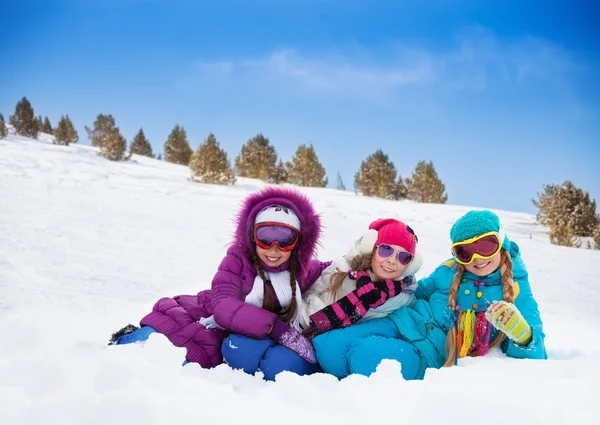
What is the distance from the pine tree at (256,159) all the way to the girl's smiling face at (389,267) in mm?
21836

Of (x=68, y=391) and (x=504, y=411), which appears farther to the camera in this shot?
(x=68, y=391)

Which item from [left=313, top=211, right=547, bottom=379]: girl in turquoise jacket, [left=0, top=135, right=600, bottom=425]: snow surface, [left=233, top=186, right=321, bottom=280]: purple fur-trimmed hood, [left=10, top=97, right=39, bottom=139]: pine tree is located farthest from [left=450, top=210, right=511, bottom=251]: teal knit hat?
[left=10, top=97, right=39, bottom=139]: pine tree

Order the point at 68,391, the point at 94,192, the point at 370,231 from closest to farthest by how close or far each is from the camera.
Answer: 1. the point at 68,391
2. the point at 370,231
3. the point at 94,192

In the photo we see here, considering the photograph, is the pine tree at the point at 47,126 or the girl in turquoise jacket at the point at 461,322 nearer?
the girl in turquoise jacket at the point at 461,322

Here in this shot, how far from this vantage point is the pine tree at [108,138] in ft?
60.0

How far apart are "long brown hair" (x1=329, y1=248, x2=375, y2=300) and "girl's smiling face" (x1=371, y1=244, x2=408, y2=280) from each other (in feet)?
0.22

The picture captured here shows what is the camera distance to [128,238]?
648 centimetres

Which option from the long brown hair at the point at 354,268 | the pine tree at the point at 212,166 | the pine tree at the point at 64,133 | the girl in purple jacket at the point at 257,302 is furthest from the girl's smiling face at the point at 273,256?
the pine tree at the point at 64,133

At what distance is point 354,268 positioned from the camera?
116 inches

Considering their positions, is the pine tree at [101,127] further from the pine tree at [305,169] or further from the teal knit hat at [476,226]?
the teal knit hat at [476,226]

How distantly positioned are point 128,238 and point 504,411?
20.2 feet

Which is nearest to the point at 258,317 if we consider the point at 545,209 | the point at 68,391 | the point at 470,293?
the point at 68,391

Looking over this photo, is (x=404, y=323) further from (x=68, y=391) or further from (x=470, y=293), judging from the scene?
(x=68, y=391)

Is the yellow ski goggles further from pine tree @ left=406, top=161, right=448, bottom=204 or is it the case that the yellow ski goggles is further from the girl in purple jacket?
pine tree @ left=406, top=161, right=448, bottom=204
